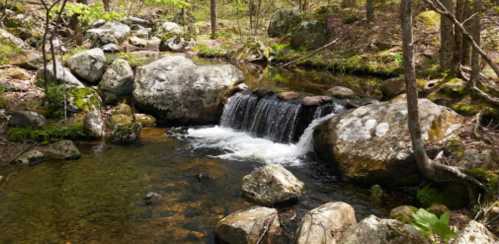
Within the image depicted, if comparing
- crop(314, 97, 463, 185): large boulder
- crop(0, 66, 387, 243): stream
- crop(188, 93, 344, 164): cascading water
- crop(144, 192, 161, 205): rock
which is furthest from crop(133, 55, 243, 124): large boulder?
crop(144, 192, 161, 205): rock

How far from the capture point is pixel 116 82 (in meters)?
15.4

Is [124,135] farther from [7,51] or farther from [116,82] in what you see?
[7,51]

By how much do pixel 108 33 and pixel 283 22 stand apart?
11.4 metres

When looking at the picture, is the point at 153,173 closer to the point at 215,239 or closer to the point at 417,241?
the point at 215,239

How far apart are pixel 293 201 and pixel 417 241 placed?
3.38 metres

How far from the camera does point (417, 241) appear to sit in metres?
5.44

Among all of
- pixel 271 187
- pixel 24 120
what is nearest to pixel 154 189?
pixel 271 187

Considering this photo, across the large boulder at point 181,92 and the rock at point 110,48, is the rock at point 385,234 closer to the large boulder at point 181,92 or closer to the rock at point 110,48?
the large boulder at point 181,92

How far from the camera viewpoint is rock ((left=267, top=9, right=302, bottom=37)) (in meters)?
28.0

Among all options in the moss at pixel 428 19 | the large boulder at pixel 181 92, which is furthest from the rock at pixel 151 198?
the moss at pixel 428 19

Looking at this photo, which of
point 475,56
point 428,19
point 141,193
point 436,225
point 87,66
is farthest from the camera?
point 428,19

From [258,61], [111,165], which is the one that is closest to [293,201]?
[111,165]

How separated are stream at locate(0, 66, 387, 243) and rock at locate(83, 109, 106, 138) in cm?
39

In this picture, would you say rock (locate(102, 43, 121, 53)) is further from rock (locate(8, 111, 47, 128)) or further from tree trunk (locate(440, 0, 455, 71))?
tree trunk (locate(440, 0, 455, 71))
